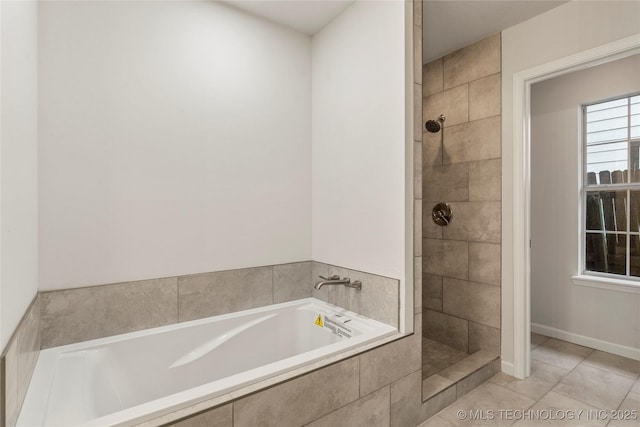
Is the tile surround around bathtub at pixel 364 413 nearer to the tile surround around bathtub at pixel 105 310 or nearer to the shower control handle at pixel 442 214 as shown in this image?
the tile surround around bathtub at pixel 105 310

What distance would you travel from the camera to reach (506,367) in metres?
2.39

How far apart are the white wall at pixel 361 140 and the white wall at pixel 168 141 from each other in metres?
0.17

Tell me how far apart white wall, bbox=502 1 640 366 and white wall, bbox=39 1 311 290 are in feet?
4.98

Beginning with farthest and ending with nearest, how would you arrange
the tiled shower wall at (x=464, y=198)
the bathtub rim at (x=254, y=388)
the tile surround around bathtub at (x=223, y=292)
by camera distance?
the tiled shower wall at (x=464, y=198), the tile surround around bathtub at (x=223, y=292), the bathtub rim at (x=254, y=388)

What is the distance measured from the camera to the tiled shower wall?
2.49 meters

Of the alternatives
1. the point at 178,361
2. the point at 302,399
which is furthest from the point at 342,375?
the point at 178,361

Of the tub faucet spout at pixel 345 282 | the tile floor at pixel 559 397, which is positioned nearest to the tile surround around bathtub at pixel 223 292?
the tub faucet spout at pixel 345 282

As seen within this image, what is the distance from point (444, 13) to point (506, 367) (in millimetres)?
2649

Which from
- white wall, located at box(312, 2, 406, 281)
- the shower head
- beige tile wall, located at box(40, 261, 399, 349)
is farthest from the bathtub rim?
the shower head

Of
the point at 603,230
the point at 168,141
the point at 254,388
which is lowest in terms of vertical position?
the point at 254,388

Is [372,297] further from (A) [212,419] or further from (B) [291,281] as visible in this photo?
(A) [212,419]

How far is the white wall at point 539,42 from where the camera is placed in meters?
1.95

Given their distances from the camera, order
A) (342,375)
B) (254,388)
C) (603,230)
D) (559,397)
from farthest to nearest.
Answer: (603,230)
(559,397)
(342,375)
(254,388)

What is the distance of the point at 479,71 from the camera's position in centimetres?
259
